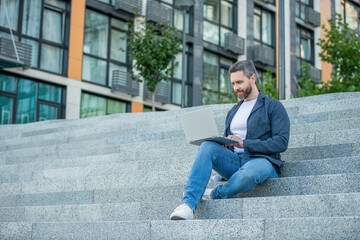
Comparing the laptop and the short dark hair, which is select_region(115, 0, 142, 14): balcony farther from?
the laptop

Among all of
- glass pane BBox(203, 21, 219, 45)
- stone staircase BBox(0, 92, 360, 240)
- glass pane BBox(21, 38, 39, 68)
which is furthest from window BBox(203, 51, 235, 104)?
stone staircase BBox(0, 92, 360, 240)

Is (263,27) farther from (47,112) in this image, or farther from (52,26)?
(47,112)

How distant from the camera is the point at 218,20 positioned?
93.2 feet

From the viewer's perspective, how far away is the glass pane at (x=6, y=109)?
19250 millimetres

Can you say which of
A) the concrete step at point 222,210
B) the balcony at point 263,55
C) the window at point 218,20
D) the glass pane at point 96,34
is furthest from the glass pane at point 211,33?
the concrete step at point 222,210

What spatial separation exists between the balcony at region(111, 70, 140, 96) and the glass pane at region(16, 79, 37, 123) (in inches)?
142

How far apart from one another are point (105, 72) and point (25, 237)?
57.3 feet

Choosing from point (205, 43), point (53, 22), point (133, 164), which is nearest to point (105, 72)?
point (53, 22)

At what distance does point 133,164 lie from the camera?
7.22 meters

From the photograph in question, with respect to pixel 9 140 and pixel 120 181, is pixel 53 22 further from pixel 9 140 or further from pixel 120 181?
pixel 120 181

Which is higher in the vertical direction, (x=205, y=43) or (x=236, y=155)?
(x=205, y=43)

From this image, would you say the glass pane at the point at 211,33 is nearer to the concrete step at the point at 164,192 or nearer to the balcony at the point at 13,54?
the balcony at the point at 13,54

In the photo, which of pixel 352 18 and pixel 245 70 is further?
pixel 352 18

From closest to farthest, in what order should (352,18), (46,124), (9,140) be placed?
1. (9,140)
2. (46,124)
3. (352,18)
